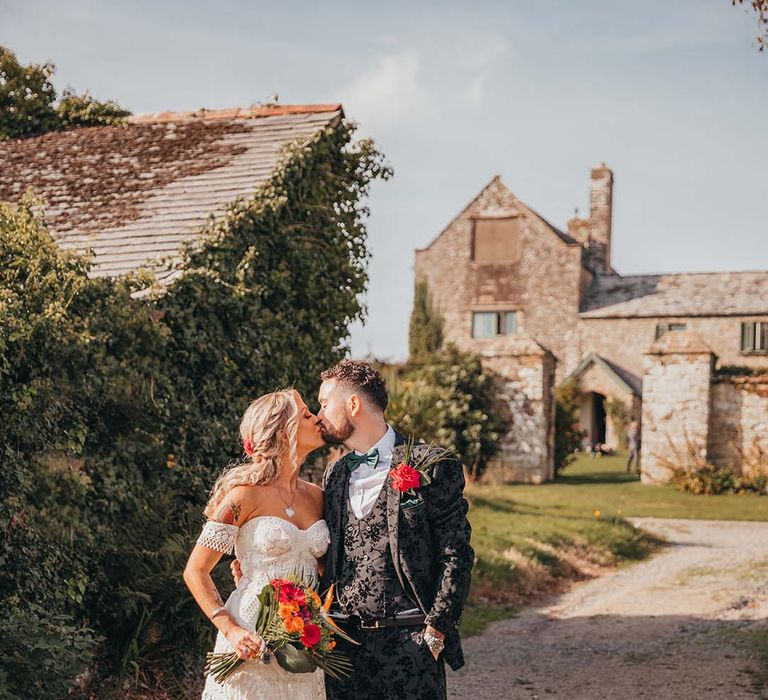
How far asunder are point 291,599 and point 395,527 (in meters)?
0.52

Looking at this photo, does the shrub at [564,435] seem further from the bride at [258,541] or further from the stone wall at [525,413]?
the bride at [258,541]

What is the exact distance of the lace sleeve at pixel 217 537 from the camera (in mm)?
3795

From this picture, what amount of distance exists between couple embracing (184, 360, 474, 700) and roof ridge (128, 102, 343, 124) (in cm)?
757

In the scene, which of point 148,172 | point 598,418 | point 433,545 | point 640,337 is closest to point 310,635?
point 433,545

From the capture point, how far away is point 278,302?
916cm

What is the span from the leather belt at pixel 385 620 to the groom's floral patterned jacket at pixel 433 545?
0.19 ft

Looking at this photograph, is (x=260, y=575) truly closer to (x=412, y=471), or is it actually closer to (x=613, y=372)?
(x=412, y=471)

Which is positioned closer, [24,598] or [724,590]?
[24,598]

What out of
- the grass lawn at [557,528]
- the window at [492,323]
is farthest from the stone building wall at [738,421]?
the window at [492,323]

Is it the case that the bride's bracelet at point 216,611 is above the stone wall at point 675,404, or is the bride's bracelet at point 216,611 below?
below

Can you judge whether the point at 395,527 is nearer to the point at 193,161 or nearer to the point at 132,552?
the point at 132,552

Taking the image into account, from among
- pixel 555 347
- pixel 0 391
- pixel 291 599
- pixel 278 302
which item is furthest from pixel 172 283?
pixel 555 347

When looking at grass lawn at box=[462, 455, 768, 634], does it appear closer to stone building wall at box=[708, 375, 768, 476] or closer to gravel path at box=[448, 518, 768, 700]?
gravel path at box=[448, 518, 768, 700]

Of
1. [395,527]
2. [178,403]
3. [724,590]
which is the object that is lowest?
[724,590]
